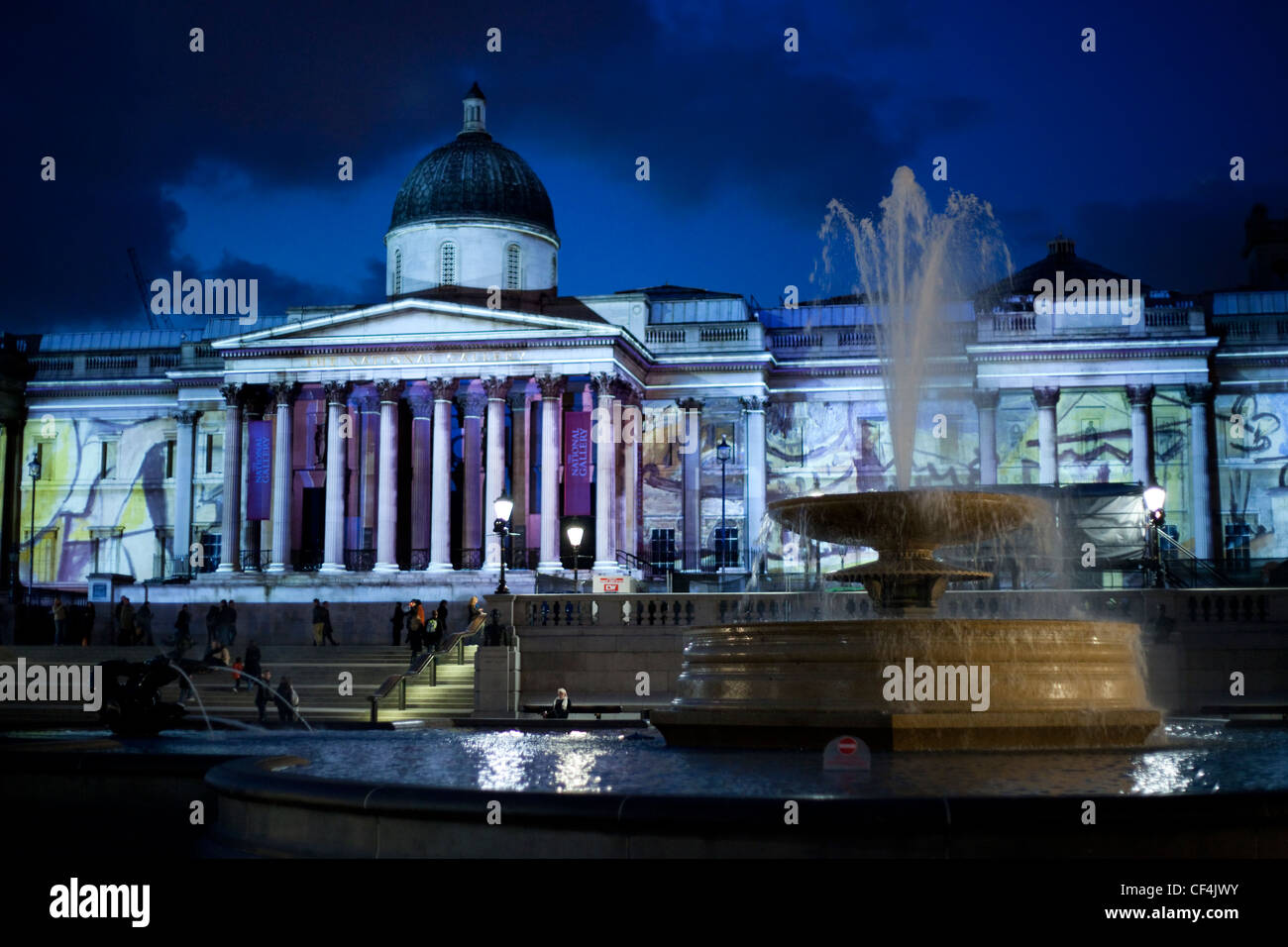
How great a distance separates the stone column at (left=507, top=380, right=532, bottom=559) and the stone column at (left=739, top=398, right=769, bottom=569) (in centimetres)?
814

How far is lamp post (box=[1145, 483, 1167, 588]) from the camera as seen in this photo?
29.9m

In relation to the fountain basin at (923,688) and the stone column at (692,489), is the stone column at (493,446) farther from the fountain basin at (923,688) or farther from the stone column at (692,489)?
the fountain basin at (923,688)

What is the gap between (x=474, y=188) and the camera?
5522 centimetres

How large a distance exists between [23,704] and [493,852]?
24210 millimetres

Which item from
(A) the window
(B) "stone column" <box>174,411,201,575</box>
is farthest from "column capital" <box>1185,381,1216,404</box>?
(A) the window

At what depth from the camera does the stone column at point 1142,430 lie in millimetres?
50156

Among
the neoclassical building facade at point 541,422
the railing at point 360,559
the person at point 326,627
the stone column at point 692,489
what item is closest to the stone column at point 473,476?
the neoclassical building facade at point 541,422

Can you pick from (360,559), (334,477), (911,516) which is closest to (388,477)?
(334,477)

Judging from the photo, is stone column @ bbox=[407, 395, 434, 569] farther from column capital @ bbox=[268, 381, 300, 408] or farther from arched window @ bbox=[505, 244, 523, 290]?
arched window @ bbox=[505, 244, 523, 290]

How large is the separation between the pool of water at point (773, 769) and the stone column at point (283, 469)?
1306 inches

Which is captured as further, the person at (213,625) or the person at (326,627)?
the person at (326,627)

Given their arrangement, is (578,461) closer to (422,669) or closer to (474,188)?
(474,188)

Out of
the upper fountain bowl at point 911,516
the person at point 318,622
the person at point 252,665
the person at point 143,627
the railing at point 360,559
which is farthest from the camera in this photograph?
the railing at point 360,559
